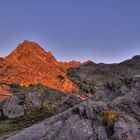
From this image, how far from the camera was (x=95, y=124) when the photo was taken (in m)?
26.4

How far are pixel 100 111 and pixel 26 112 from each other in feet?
92.7

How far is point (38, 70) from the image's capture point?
5394 inches

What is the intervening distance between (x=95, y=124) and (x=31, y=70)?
108m

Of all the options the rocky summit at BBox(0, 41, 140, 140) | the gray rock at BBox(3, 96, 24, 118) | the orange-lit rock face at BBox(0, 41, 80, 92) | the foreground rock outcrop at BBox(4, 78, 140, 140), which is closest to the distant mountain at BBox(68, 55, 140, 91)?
the orange-lit rock face at BBox(0, 41, 80, 92)

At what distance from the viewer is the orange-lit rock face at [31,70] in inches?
4712

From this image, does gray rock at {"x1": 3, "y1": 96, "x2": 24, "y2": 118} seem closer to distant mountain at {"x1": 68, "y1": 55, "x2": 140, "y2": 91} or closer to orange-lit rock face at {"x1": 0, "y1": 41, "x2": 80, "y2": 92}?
orange-lit rock face at {"x1": 0, "y1": 41, "x2": 80, "y2": 92}

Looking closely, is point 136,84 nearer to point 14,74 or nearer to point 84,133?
point 84,133

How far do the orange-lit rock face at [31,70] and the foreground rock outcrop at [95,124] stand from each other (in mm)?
87563

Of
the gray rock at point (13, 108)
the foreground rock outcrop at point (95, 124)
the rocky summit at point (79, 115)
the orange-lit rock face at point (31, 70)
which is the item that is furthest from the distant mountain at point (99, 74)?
the foreground rock outcrop at point (95, 124)

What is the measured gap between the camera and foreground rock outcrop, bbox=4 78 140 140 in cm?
2478

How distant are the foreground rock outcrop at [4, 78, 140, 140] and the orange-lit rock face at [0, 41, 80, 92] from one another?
87.6 metres

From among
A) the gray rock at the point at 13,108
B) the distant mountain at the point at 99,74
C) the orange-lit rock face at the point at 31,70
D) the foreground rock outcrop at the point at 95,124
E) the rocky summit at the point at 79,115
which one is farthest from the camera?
the distant mountain at the point at 99,74

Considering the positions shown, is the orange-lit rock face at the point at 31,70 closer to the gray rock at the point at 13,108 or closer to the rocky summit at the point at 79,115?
the rocky summit at the point at 79,115

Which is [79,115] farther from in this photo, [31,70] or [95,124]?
[31,70]
